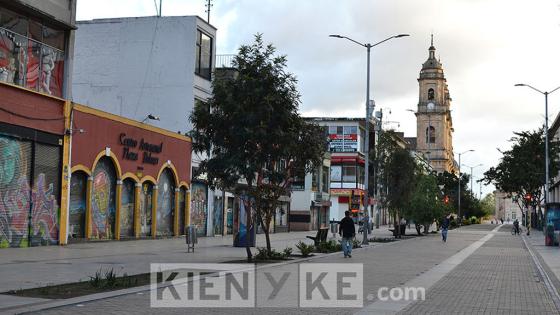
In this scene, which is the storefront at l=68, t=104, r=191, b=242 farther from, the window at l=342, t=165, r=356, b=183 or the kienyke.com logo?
the window at l=342, t=165, r=356, b=183

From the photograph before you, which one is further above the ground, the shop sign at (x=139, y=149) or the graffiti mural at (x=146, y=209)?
the shop sign at (x=139, y=149)

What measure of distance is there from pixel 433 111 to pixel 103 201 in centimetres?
12231

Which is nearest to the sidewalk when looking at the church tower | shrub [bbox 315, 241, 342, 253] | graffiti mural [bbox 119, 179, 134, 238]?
shrub [bbox 315, 241, 342, 253]

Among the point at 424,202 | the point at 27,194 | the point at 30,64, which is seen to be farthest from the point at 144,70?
the point at 424,202

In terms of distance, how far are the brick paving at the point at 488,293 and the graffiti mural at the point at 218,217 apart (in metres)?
21.3

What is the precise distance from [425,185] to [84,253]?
3452cm

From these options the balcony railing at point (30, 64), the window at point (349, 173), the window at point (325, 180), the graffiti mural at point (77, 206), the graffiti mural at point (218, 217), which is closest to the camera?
the balcony railing at point (30, 64)

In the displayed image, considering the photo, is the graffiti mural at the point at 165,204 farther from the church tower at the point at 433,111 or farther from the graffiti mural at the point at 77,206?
the church tower at the point at 433,111

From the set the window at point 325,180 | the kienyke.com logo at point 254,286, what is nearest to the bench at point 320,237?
the kienyke.com logo at point 254,286

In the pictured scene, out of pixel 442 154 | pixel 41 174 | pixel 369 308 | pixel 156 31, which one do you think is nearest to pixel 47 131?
pixel 41 174

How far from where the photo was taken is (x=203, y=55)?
39969 mm

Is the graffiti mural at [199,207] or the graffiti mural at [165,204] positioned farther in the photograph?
the graffiti mural at [199,207]

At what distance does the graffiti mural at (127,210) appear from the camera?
3134 cm

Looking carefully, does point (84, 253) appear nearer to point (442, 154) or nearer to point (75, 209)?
point (75, 209)
